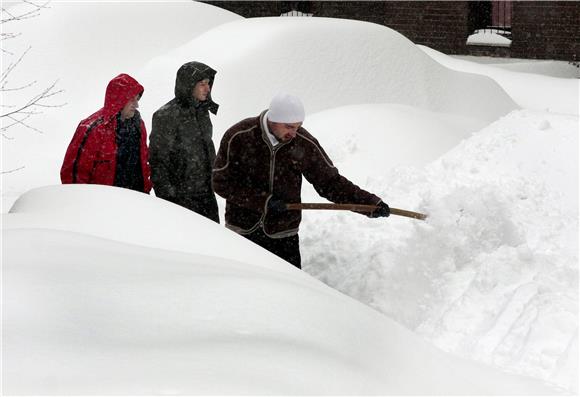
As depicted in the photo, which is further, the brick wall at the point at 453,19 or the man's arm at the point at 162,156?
the brick wall at the point at 453,19

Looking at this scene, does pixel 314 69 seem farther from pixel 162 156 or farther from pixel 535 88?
pixel 535 88

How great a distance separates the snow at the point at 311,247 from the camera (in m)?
2.07

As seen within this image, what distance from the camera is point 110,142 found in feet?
15.0

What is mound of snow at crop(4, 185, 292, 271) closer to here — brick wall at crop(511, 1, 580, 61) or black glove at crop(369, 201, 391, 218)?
black glove at crop(369, 201, 391, 218)

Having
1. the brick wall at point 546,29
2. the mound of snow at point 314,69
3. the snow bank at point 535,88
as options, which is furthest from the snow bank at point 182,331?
the brick wall at point 546,29

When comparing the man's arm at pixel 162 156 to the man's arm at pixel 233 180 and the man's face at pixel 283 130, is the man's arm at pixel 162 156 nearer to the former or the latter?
the man's arm at pixel 233 180

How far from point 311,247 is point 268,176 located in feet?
3.57

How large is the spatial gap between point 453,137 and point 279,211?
4452mm

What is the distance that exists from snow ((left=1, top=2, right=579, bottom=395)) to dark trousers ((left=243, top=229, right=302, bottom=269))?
519 mm

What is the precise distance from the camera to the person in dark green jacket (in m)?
4.89

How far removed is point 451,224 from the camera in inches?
219

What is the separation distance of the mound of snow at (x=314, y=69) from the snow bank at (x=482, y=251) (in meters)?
3.19

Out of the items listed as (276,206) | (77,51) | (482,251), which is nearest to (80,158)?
(276,206)

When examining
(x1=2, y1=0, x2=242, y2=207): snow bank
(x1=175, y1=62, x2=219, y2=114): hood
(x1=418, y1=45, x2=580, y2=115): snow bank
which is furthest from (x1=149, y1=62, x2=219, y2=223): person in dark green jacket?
(x1=418, y1=45, x2=580, y2=115): snow bank
